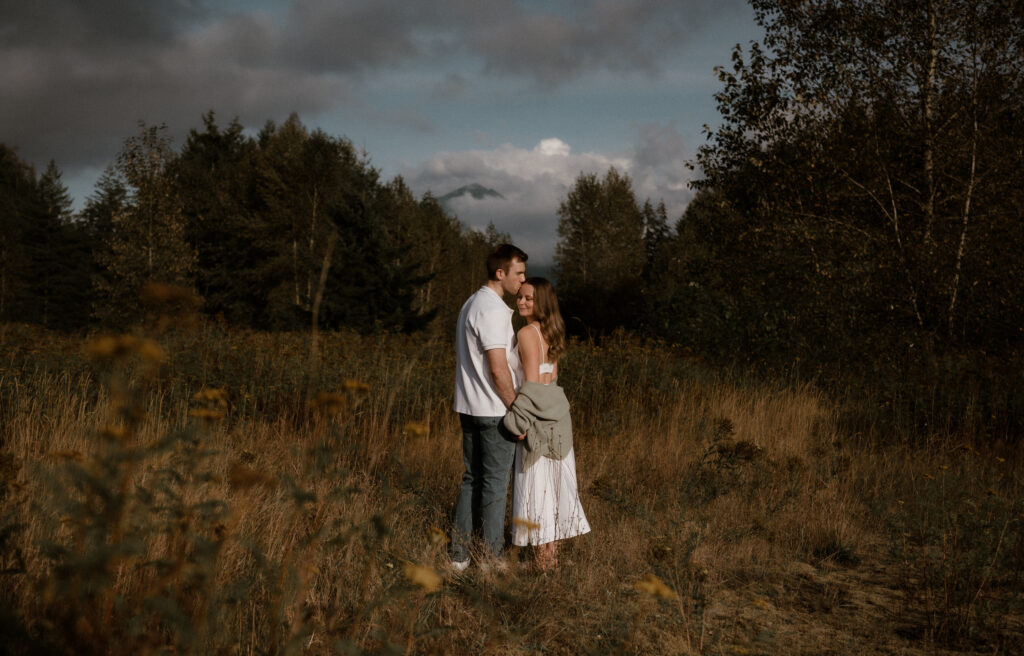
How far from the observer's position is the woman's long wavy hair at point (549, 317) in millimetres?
3883

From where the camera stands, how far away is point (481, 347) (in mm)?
3686

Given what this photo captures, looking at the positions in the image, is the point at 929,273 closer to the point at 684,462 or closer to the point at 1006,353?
the point at 1006,353

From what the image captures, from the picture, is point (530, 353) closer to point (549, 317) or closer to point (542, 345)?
point (542, 345)

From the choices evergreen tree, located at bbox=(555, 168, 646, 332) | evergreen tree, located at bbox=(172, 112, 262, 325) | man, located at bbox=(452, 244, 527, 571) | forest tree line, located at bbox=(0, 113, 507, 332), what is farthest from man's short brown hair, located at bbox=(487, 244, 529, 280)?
evergreen tree, located at bbox=(555, 168, 646, 332)

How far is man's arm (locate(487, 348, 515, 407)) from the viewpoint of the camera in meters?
3.63

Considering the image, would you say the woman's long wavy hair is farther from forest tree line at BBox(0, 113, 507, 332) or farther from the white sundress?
forest tree line at BBox(0, 113, 507, 332)

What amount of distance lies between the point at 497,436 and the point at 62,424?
10.3 feet

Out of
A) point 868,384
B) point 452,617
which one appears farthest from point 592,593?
point 868,384

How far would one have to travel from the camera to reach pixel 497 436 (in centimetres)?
374

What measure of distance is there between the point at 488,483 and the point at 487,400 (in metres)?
0.48

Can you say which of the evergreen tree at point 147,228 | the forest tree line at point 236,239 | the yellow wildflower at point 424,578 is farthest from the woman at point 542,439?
the evergreen tree at point 147,228

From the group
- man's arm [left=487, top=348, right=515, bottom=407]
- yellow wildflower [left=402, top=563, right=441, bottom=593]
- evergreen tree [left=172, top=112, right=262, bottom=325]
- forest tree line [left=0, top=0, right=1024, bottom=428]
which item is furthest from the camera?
evergreen tree [left=172, top=112, right=262, bottom=325]

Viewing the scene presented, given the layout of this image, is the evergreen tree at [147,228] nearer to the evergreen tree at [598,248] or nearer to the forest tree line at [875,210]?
the forest tree line at [875,210]

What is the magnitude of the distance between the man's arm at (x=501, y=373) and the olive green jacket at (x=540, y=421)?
2.3 inches
